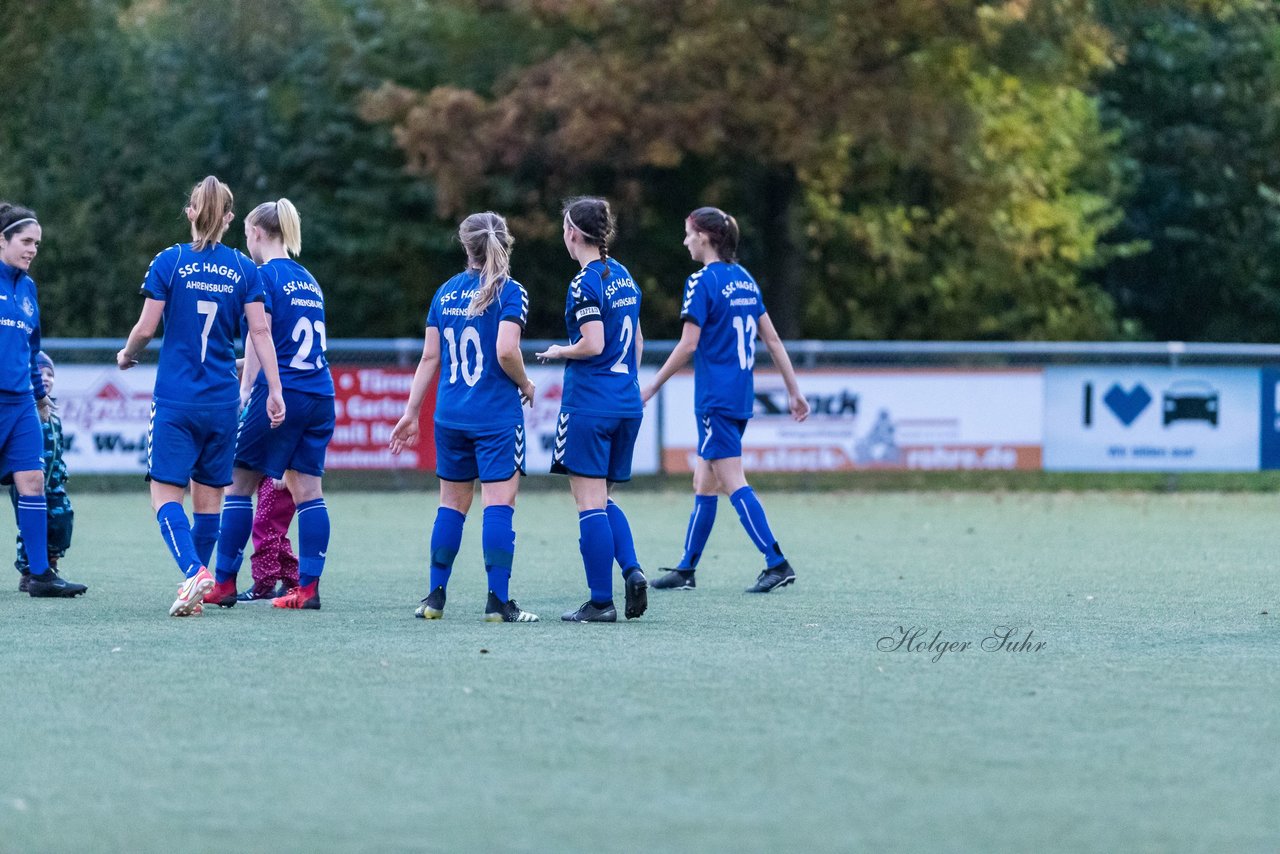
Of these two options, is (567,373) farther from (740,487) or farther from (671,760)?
(671,760)

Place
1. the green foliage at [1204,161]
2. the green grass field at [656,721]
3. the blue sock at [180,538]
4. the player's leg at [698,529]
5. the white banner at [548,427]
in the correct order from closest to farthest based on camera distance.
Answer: the green grass field at [656,721], the blue sock at [180,538], the player's leg at [698,529], the white banner at [548,427], the green foliage at [1204,161]

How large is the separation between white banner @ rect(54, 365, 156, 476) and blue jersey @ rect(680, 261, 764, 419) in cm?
994

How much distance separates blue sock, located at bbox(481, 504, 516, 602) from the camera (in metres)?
8.51

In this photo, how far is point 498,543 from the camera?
8.50 metres

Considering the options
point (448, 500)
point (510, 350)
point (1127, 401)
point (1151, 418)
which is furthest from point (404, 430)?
point (1151, 418)

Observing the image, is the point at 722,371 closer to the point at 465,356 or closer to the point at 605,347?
the point at 605,347

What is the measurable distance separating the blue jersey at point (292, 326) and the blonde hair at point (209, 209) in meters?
0.36

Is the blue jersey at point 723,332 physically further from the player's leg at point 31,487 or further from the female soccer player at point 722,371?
the player's leg at point 31,487

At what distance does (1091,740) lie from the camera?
5.73 m

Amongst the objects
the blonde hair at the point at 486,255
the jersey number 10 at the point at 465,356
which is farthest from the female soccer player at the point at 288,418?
the blonde hair at the point at 486,255

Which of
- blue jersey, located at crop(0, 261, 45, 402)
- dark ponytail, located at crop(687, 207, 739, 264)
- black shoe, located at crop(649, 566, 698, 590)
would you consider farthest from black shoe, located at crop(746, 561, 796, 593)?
blue jersey, located at crop(0, 261, 45, 402)

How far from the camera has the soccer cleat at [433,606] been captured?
28.7 feet

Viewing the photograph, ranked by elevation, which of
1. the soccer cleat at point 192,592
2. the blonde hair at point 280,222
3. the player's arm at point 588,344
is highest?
the blonde hair at point 280,222

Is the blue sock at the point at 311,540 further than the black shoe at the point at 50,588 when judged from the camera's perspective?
No
